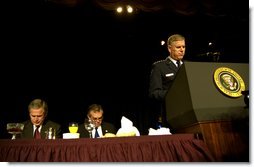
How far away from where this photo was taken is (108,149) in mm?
1046

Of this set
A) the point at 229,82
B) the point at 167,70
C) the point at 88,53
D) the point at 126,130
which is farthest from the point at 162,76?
the point at 88,53

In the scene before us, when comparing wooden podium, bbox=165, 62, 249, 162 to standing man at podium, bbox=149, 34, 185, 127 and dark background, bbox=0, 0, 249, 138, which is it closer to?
standing man at podium, bbox=149, 34, 185, 127

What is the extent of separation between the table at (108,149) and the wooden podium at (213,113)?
0.18 ft

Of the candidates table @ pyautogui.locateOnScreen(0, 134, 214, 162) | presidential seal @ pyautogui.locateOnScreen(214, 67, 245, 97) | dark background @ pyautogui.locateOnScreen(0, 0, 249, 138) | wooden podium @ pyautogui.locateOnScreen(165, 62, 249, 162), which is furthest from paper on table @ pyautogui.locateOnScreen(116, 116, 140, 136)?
dark background @ pyautogui.locateOnScreen(0, 0, 249, 138)

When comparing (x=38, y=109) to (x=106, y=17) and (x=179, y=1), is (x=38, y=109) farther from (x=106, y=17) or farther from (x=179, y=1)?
(x=106, y=17)

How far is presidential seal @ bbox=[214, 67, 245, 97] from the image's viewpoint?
0.99m

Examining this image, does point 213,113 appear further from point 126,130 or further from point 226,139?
point 126,130

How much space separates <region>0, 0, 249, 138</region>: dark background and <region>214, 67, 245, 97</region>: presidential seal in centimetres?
247

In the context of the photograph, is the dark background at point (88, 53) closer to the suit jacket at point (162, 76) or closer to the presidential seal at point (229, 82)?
the suit jacket at point (162, 76)

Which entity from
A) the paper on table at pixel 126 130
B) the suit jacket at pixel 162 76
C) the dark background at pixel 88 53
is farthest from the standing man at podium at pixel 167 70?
the dark background at pixel 88 53

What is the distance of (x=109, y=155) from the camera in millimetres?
1036

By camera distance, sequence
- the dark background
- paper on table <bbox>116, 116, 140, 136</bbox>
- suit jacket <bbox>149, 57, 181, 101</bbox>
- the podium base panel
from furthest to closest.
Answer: the dark background → suit jacket <bbox>149, 57, 181, 101</bbox> → paper on table <bbox>116, 116, 140, 136</bbox> → the podium base panel

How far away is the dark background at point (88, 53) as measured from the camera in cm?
352

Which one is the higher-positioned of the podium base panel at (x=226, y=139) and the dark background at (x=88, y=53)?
the dark background at (x=88, y=53)
